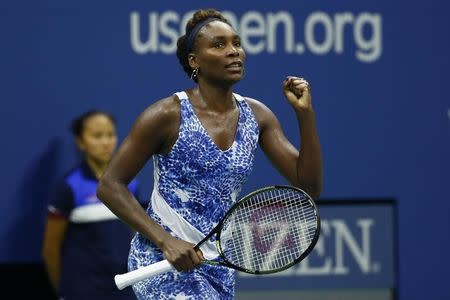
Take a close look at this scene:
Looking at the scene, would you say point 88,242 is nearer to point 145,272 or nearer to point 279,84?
point 279,84

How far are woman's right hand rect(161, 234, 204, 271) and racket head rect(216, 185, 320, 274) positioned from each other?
14cm

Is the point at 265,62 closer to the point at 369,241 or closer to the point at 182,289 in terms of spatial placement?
the point at 369,241

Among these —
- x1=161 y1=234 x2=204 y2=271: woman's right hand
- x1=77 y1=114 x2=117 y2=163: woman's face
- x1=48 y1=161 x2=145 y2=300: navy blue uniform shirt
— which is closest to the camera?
x1=161 y1=234 x2=204 y2=271: woman's right hand

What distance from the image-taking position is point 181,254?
3.41 meters

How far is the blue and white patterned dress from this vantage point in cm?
358

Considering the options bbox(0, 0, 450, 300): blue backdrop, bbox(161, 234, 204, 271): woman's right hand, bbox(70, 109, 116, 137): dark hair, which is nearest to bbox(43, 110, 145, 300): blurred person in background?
bbox(70, 109, 116, 137): dark hair

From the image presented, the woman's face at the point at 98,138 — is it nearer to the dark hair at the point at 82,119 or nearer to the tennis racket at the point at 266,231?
the dark hair at the point at 82,119

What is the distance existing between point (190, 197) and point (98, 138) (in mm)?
1801

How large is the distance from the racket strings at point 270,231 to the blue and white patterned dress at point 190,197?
76mm

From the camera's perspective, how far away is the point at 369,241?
19.7 feet

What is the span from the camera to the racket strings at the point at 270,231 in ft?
11.8

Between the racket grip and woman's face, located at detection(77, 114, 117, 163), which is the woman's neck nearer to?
the racket grip

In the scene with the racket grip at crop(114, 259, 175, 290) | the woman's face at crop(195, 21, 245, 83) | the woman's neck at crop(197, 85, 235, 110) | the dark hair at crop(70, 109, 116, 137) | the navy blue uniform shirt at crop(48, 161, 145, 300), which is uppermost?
the woman's face at crop(195, 21, 245, 83)

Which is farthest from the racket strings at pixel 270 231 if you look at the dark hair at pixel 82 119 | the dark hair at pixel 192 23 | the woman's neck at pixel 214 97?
the dark hair at pixel 82 119
